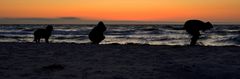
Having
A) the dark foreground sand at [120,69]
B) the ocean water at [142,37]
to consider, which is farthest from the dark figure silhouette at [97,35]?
the dark foreground sand at [120,69]

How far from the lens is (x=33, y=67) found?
8688mm

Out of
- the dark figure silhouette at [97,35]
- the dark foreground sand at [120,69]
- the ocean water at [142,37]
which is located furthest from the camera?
the ocean water at [142,37]

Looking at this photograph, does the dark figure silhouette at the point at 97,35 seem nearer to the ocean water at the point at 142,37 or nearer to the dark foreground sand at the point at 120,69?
the ocean water at the point at 142,37

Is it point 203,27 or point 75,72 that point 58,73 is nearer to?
point 75,72

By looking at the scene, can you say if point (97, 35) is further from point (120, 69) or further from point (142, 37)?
point (142, 37)

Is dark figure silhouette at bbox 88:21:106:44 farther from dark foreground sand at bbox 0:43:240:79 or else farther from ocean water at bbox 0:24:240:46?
dark foreground sand at bbox 0:43:240:79

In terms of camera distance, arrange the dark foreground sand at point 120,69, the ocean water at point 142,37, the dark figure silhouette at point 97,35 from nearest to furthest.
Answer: the dark foreground sand at point 120,69
the dark figure silhouette at point 97,35
the ocean water at point 142,37

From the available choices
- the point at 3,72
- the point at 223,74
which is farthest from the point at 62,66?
the point at 223,74

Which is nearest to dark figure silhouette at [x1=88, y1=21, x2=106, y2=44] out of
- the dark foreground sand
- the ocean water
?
the ocean water

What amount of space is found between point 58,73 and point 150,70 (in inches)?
76.3

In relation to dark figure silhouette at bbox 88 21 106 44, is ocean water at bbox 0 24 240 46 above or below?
below

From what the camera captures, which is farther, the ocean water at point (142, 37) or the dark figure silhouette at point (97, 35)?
the ocean water at point (142, 37)

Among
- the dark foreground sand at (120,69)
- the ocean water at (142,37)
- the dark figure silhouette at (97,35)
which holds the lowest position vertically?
the ocean water at (142,37)

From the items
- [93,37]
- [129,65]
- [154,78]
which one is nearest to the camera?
[154,78]
